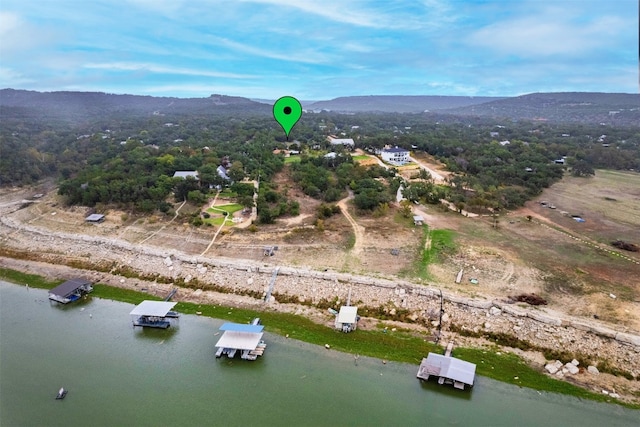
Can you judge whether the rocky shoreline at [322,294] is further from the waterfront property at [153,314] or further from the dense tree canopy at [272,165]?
the dense tree canopy at [272,165]

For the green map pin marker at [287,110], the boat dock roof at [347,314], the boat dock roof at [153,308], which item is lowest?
the boat dock roof at [153,308]

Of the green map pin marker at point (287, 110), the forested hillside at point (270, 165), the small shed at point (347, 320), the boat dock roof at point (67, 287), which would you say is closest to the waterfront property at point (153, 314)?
the boat dock roof at point (67, 287)

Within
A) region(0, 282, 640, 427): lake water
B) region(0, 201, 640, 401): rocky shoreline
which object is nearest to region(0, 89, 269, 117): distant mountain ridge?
region(0, 201, 640, 401): rocky shoreline

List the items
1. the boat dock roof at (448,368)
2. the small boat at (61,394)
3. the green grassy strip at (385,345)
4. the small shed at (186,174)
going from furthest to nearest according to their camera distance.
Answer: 1. the small shed at (186,174)
2. the green grassy strip at (385,345)
3. the boat dock roof at (448,368)
4. the small boat at (61,394)

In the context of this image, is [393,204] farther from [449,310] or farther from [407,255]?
[449,310]

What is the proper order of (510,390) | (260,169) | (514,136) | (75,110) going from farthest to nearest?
(75,110), (514,136), (260,169), (510,390)

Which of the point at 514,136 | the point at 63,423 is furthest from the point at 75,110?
the point at 63,423

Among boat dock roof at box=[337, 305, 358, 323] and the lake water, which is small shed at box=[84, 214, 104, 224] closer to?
the lake water
